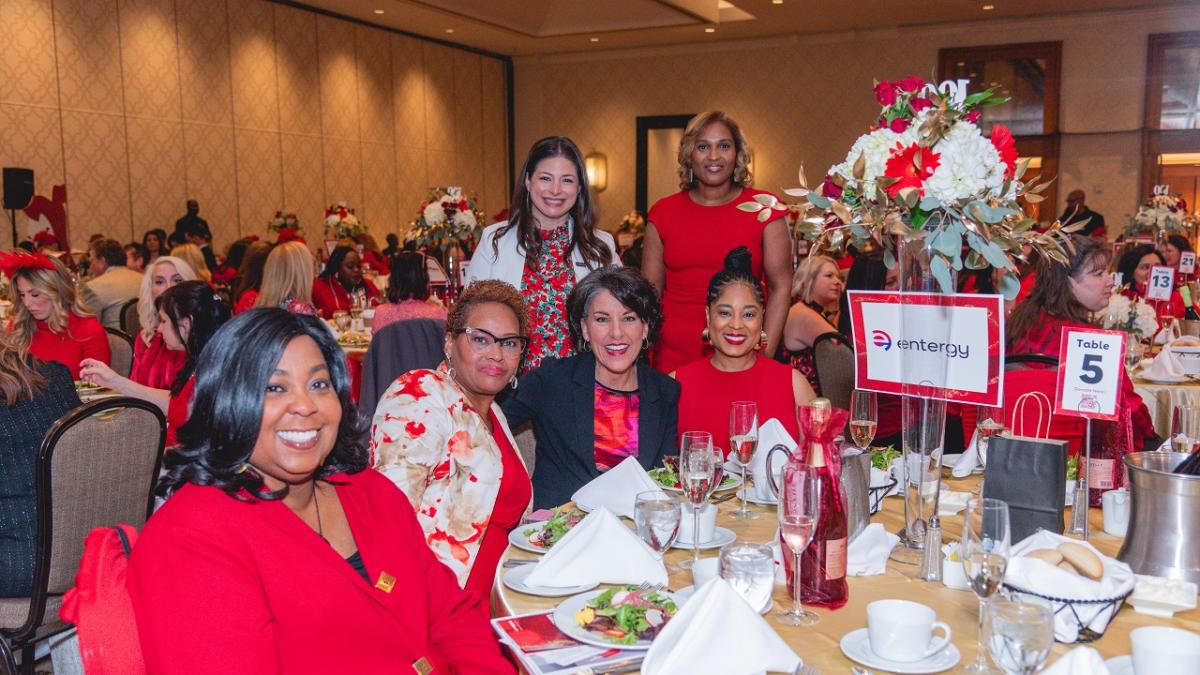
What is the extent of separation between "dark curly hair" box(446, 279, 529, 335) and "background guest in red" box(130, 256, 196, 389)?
2094mm

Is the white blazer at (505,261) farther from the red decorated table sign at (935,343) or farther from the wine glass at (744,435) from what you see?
the red decorated table sign at (935,343)

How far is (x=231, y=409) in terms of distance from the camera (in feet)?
5.31

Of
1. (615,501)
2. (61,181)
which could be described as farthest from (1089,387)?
(61,181)

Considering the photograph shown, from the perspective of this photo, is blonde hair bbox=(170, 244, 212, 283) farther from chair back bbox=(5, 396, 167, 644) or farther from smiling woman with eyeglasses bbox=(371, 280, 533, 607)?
smiling woman with eyeglasses bbox=(371, 280, 533, 607)

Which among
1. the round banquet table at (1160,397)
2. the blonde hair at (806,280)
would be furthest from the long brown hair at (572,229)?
the round banquet table at (1160,397)

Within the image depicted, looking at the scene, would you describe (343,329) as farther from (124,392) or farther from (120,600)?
(120,600)

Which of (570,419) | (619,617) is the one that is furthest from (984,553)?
(570,419)

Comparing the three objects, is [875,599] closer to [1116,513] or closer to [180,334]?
[1116,513]

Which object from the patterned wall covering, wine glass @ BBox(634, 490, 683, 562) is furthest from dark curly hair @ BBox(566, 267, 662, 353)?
the patterned wall covering

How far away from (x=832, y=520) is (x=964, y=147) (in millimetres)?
728

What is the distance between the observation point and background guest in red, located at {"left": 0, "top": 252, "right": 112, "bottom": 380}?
450 cm

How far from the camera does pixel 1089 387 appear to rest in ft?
6.57

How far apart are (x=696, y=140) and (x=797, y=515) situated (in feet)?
8.41

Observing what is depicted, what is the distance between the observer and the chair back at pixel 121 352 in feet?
17.3
